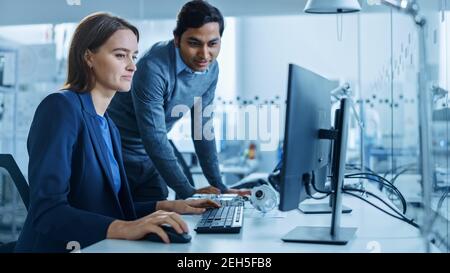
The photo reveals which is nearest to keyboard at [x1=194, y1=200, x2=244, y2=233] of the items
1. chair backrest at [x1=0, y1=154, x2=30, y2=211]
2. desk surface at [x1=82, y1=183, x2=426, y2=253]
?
desk surface at [x1=82, y1=183, x2=426, y2=253]

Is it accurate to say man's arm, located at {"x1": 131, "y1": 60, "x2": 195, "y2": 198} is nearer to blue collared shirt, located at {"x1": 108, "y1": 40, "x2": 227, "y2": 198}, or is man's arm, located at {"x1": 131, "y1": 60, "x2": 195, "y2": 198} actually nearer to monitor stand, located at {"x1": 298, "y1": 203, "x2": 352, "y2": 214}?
blue collared shirt, located at {"x1": 108, "y1": 40, "x2": 227, "y2": 198}

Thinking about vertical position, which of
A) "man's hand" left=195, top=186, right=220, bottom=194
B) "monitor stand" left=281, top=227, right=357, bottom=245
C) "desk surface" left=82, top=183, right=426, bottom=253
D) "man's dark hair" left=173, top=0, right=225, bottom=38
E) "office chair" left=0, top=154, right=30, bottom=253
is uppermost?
"man's dark hair" left=173, top=0, right=225, bottom=38

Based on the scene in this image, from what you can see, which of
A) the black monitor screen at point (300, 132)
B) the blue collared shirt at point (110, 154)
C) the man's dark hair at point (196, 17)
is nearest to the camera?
the black monitor screen at point (300, 132)

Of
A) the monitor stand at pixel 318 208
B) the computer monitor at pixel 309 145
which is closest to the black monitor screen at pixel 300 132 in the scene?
the computer monitor at pixel 309 145

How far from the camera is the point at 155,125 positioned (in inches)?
75.5

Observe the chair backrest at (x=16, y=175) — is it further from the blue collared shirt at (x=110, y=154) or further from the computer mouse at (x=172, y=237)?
the computer mouse at (x=172, y=237)

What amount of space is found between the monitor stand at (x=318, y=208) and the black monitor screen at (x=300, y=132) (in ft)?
1.34

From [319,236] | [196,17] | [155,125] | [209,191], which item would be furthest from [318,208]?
[196,17]

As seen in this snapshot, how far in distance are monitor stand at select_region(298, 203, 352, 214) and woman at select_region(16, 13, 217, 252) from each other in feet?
1.03

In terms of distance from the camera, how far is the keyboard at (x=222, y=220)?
49.1 inches

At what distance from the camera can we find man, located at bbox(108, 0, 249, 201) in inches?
75.4

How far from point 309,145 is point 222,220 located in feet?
1.05
